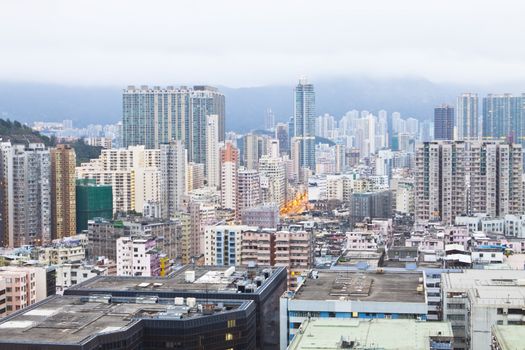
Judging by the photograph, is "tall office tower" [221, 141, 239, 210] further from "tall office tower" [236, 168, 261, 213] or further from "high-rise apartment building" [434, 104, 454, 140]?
"high-rise apartment building" [434, 104, 454, 140]

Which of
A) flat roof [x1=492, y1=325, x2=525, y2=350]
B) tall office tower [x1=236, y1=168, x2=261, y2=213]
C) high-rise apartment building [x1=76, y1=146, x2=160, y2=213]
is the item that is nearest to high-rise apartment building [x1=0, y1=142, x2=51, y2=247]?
high-rise apartment building [x1=76, y1=146, x2=160, y2=213]

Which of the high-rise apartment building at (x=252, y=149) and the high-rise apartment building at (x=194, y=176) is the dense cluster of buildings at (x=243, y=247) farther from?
the high-rise apartment building at (x=252, y=149)

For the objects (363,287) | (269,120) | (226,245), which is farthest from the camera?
(269,120)

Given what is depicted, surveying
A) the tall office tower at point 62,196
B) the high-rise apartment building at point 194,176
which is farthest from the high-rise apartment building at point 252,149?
the tall office tower at point 62,196

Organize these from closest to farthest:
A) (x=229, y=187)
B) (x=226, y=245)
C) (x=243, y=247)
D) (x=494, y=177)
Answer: (x=243, y=247) → (x=226, y=245) → (x=494, y=177) → (x=229, y=187)

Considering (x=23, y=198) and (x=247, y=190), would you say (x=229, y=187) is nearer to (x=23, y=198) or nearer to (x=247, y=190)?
(x=247, y=190)

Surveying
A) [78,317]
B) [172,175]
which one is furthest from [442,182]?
[78,317]
